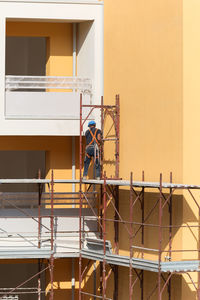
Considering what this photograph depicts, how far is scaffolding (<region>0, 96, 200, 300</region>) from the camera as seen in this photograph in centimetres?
2048

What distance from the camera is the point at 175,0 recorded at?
20.9 m

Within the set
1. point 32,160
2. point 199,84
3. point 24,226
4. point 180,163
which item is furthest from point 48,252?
point 32,160

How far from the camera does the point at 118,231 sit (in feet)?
77.4

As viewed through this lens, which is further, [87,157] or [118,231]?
[87,157]

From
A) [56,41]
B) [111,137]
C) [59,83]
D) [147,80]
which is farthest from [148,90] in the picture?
[56,41]

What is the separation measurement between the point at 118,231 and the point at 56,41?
687 centimetres

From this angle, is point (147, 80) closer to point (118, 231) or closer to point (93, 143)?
point (93, 143)

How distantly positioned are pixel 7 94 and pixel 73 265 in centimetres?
562

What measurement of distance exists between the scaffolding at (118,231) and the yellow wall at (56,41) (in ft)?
8.34

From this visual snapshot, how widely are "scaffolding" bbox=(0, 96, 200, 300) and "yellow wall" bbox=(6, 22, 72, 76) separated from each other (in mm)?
2543

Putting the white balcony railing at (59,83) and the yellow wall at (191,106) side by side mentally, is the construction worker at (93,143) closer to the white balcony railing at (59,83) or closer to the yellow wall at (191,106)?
the white balcony railing at (59,83)

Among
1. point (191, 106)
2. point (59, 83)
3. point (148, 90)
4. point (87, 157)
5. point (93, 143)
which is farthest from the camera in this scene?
point (59, 83)

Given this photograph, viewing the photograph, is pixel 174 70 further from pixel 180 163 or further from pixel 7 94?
pixel 7 94

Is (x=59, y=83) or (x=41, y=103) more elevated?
(x=59, y=83)
